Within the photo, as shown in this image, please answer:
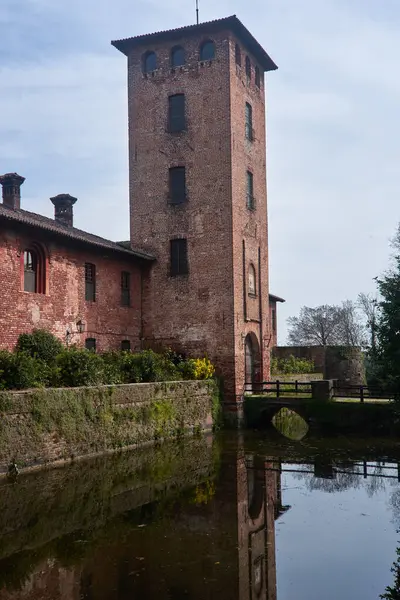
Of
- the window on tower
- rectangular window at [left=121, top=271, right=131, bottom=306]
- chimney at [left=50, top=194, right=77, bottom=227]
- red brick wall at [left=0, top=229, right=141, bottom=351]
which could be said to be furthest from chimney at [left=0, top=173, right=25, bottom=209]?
the window on tower

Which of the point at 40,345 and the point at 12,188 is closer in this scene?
the point at 40,345

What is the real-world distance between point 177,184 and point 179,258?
124 inches

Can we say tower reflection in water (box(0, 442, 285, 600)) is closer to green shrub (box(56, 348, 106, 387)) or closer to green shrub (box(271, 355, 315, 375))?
green shrub (box(56, 348, 106, 387))

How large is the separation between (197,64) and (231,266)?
8576mm

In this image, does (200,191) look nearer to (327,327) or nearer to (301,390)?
(301,390)

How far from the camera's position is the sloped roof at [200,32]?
966 inches

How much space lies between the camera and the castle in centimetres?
2405

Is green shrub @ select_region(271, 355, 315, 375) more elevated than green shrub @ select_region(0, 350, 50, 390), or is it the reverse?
green shrub @ select_region(0, 350, 50, 390)

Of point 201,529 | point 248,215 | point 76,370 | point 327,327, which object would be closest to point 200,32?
point 248,215

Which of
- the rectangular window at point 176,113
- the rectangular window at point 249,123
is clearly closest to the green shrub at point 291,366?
the rectangular window at point 249,123

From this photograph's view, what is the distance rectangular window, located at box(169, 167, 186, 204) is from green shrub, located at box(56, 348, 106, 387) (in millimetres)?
10343

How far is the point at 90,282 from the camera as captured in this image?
22.8 meters

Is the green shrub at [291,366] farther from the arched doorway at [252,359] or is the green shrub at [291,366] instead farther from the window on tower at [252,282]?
the window on tower at [252,282]

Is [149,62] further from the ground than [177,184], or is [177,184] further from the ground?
[149,62]
